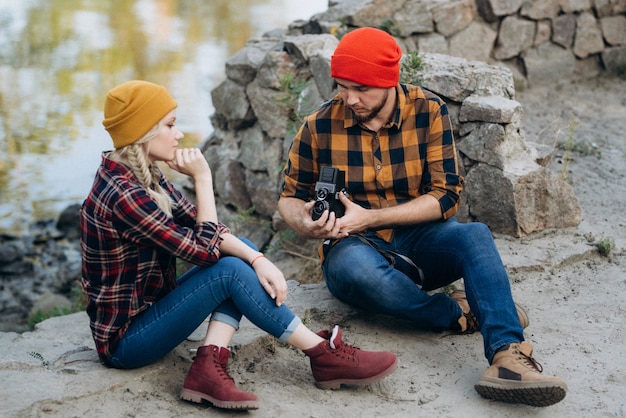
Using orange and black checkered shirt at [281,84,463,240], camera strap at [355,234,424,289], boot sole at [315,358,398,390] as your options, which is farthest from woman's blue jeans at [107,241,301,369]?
orange and black checkered shirt at [281,84,463,240]

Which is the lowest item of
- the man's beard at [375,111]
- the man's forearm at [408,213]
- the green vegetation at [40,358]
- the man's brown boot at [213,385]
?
the green vegetation at [40,358]

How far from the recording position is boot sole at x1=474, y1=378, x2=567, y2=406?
2877mm

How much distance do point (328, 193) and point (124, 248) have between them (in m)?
0.92

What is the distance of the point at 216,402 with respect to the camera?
2875 millimetres

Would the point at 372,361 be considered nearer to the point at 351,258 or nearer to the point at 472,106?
the point at 351,258

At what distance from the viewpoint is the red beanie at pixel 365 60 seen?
3.35 meters

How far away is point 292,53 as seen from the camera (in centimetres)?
605

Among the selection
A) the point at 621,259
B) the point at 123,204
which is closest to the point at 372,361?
the point at 123,204

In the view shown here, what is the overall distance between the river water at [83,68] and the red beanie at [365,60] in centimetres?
576

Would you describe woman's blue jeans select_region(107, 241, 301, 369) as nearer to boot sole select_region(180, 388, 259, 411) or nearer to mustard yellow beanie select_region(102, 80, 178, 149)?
boot sole select_region(180, 388, 259, 411)

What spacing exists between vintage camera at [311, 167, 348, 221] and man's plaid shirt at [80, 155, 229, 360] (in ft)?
1.67

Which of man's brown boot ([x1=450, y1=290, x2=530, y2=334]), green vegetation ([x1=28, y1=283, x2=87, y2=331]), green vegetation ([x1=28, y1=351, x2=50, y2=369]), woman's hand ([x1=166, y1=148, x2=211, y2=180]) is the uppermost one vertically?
woman's hand ([x1=166, y1=148, x2=211, y2=180])

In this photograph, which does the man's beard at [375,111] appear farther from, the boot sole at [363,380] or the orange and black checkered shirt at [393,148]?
the boot sole at [363,380]

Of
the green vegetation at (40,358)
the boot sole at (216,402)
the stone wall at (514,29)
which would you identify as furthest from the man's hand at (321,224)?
the stone wall at (514,29)
